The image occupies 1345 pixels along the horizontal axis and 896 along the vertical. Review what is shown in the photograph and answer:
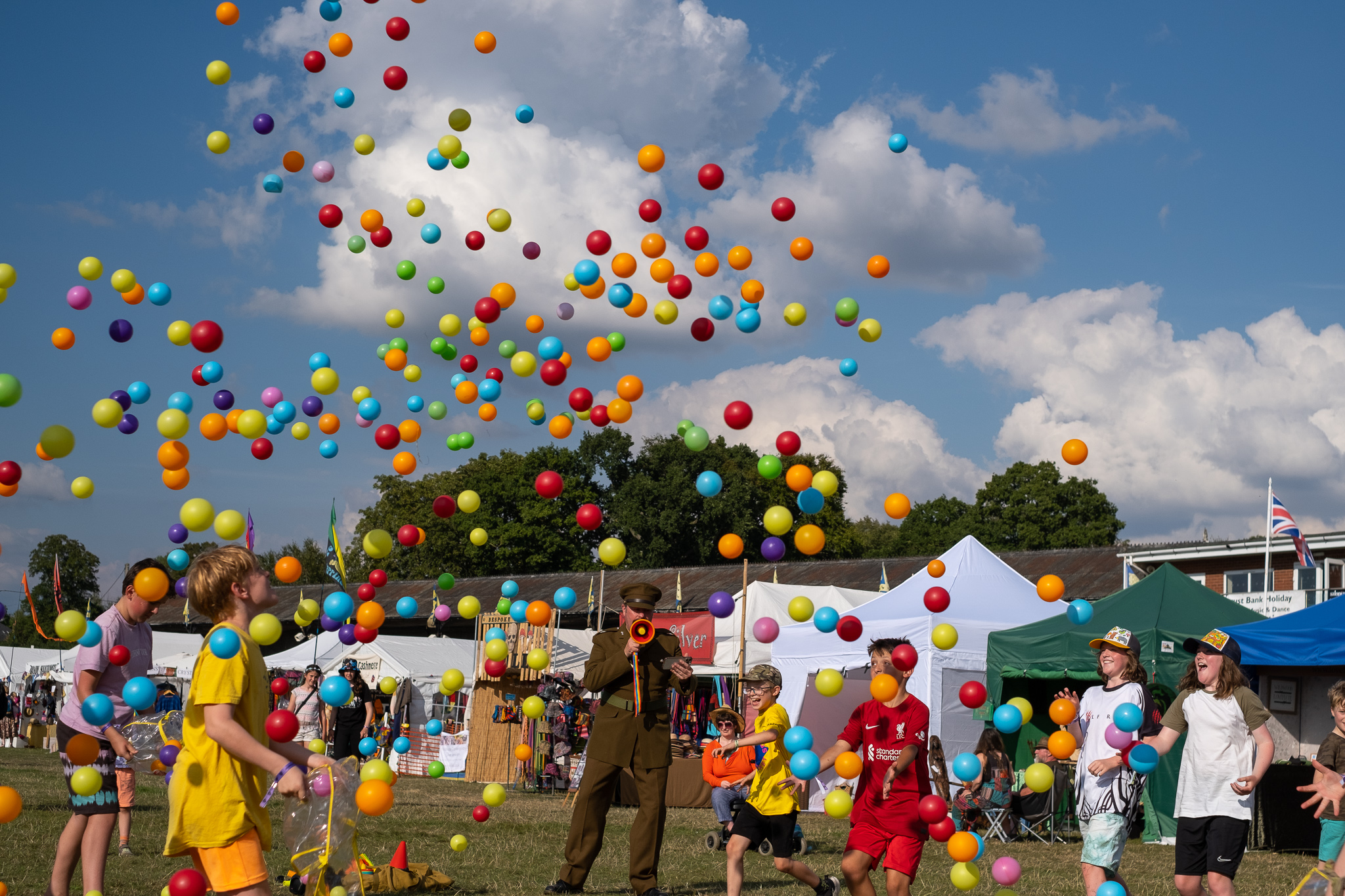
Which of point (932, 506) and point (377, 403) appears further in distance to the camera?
point (932, 506)

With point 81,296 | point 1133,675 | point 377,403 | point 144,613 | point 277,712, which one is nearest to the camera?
point 277,712

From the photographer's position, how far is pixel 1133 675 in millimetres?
6246

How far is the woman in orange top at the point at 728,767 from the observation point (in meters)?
8.38

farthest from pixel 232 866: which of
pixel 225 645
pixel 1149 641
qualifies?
pixel 1149 641

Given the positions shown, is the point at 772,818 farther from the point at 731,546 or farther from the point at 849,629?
the point at 731,546

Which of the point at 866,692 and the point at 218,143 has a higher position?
the point at 218,143

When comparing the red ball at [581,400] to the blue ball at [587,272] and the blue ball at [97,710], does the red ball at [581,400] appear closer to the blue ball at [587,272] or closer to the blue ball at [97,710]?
the blue ball at [587,272]

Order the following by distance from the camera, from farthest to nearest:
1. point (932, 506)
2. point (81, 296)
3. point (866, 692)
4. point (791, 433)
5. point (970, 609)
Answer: point (932, 506) → point (866, 692) → point (970, 609) → point (81, 296) → point (791, 433)

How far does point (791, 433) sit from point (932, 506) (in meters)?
57.1

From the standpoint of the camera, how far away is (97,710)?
5.19 m

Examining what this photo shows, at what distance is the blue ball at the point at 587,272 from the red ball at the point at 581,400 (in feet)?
2.54

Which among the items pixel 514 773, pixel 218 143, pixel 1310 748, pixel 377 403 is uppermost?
pixel 218 143

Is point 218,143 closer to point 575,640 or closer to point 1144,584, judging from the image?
point 1144,584

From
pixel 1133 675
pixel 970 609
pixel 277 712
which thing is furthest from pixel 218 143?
pixel 970 609
